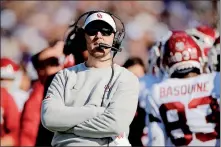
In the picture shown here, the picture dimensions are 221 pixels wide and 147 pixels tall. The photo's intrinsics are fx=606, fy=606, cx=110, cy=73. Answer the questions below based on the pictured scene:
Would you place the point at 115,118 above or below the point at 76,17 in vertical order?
below

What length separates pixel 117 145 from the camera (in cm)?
116

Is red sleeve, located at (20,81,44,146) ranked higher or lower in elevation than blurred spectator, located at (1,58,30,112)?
lower

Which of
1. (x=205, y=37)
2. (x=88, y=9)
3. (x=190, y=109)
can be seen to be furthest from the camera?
(x=88, y=9)

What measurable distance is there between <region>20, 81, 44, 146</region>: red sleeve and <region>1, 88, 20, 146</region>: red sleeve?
0.04 meters

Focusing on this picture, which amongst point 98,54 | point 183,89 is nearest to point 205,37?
point 183,89

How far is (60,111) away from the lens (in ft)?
3.94

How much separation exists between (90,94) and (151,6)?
2576 mm

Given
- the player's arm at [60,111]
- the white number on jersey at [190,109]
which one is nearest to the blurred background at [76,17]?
the white number on jersey at [190,109]

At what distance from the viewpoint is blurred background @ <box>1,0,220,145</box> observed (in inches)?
144

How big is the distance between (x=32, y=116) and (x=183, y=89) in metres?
0.94

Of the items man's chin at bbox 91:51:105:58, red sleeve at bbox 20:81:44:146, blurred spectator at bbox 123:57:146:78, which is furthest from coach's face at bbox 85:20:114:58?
red sleeve at bbox 20:81:44:146

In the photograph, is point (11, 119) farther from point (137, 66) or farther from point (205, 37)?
point (205, 37)

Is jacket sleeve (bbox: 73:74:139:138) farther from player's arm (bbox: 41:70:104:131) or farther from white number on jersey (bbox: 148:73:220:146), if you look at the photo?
white number on jersey (bbox: 148:73:220:146)

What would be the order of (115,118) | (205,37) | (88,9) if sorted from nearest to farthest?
(115,118) → (205,37) → (88,9)
